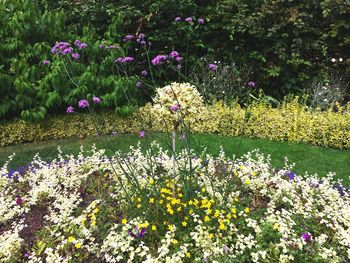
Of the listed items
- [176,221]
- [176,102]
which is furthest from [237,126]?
[176,221]

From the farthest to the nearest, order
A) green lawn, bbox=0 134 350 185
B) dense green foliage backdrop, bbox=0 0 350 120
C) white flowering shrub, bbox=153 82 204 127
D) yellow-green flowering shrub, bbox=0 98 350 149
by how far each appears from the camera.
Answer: dense green foliage backdrop, bbox=0 0 350 120 < yellow-green flowering shrub, bbox=0 98 350 149 < green lawn, bbox=0 134 350 185 < white flowering shrub, bbox=153 82 204 127

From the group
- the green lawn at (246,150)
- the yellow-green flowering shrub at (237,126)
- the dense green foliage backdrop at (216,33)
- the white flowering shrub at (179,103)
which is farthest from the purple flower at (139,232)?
the dense green foliage backdrop at (216,33)

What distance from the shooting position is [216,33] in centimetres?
818

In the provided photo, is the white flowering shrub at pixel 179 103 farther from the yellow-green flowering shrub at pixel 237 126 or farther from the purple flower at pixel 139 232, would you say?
the yellow-green flowering shrub at pixel 237 126

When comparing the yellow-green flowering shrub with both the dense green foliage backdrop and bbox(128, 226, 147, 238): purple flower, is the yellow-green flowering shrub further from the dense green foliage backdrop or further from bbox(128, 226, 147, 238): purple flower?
bbox(128, 226, 147, 238): purple flower

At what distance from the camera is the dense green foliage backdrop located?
650 centimetres

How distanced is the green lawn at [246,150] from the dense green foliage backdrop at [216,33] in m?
0.94

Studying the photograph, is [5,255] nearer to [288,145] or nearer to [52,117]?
[52,117]

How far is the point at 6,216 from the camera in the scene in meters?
3.25

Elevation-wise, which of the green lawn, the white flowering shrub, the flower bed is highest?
the white flowering shrub

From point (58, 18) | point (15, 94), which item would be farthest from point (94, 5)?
point (15, 94)

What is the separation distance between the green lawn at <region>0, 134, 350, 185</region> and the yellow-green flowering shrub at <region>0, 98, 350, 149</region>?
0.68 feet

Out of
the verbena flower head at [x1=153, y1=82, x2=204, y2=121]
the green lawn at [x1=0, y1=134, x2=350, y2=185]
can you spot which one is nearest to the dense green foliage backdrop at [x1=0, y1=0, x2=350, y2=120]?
the green lawn at [x1=0, y1=134, x2=350, y2=185]

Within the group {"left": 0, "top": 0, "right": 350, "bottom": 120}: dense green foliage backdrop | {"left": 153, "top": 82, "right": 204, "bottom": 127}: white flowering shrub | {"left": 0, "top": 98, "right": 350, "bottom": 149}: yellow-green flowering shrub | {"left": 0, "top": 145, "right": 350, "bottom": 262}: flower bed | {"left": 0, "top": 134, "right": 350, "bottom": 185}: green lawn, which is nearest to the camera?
{"left": 0, "top": 145, "right": 350, "bottom": 262}: flower bed
